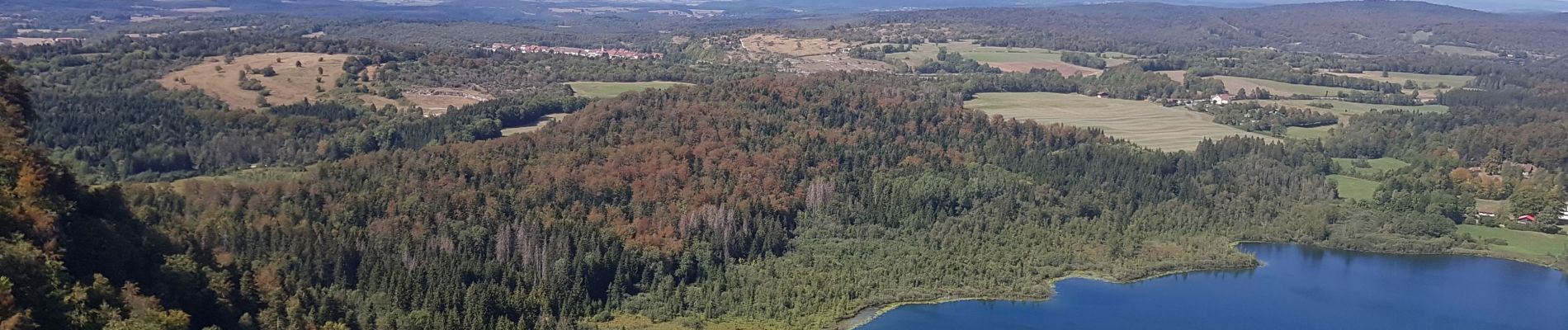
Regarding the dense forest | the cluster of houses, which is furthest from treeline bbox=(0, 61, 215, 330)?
the cluster of houses

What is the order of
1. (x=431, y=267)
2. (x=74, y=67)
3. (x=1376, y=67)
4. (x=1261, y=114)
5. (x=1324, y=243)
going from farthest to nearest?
(x=1376, y=67) < (x=1261, y=114) < (x=74, y=67) < (x=1324, y=243) < (x=431, y=267)

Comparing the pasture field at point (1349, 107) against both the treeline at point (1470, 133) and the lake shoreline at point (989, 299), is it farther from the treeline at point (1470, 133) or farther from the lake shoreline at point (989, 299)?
the lake shoreline at point (989, 299)

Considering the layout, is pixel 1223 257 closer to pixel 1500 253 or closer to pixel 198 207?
pixel 1500 253

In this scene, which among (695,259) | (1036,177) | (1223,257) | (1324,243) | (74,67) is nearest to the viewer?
(695,259)

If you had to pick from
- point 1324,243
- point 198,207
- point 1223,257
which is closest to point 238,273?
point 198,207

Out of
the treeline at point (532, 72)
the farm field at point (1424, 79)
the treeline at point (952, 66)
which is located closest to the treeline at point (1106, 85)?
the treeline at point (952, 66)

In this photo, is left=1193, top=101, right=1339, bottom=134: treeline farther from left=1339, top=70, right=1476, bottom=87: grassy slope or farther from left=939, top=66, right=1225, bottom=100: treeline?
left=1339, top=70, right=1476, bottom=87: grassy slope
